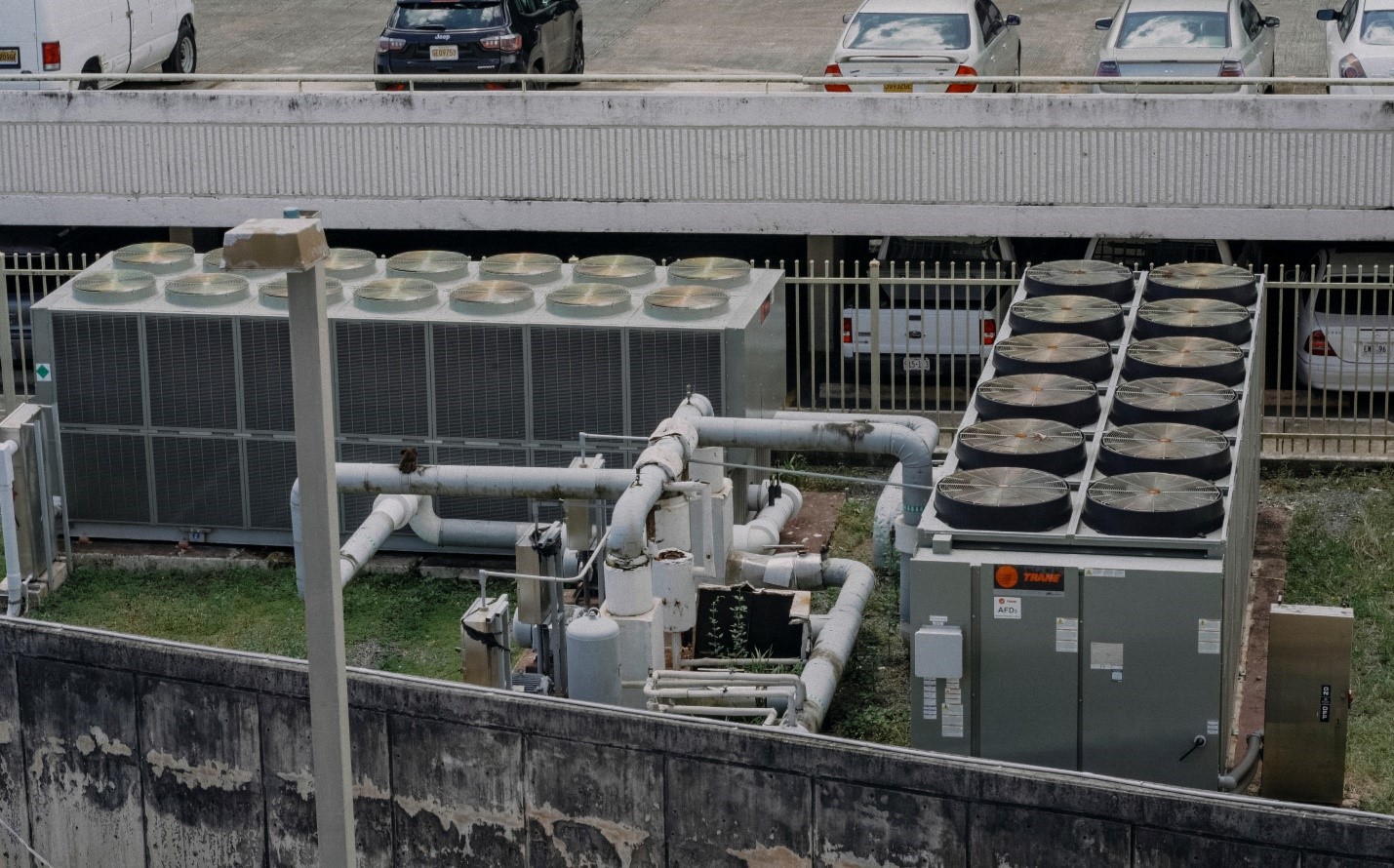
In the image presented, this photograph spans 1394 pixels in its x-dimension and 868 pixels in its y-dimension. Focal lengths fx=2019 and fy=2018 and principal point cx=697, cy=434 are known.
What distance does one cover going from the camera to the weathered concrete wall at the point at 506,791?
360 inches

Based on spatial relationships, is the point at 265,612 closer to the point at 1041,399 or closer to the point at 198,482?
the point at 198,482

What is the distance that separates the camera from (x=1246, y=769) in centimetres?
1162

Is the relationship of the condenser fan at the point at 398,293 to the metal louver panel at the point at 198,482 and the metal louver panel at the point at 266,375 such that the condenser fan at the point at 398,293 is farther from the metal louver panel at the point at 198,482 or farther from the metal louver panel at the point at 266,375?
the metal louver panel at the point at 198,482

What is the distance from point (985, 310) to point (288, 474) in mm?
6712

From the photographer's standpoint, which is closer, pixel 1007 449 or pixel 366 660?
pixel 1007 449

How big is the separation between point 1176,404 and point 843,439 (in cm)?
217

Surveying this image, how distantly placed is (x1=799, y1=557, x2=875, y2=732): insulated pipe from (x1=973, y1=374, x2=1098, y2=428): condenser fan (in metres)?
1.61

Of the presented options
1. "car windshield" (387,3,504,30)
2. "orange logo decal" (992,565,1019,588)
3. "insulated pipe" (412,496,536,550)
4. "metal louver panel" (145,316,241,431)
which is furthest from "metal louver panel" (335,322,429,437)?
"car windshield" (387,3,504,30)

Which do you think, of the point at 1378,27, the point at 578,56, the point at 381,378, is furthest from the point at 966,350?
the point at 578,56

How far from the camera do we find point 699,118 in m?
19.0

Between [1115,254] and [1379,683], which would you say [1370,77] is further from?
[1379,683]

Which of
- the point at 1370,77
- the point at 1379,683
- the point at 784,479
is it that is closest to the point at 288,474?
the point at 784,479

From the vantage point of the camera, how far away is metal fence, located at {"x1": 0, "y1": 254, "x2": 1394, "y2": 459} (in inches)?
660

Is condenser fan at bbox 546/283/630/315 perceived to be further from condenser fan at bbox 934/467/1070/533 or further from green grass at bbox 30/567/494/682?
condenser fan at bbox 934/467/1070/533
